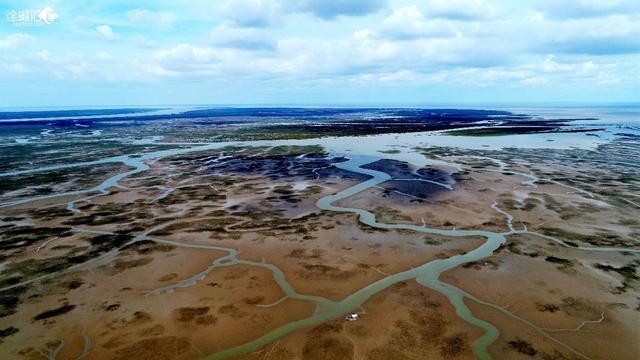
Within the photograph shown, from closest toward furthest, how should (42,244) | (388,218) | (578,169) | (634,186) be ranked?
1. (42,244)
2. (388,218)
3. (634,186)
4. (578,169)

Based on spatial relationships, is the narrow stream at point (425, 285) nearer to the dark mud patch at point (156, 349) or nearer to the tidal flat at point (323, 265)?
the tidal flat at point (323, 265)

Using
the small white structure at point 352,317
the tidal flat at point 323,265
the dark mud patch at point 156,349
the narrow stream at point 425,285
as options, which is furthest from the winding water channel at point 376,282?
the dark mud patch at point 156,349

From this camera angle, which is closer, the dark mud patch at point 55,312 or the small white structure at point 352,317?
the small white structure at point 352,317

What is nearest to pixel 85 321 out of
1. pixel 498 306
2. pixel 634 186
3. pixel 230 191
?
pixel 498 306

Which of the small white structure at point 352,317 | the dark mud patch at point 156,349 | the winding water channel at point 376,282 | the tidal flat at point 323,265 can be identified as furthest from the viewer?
the small white structure at point 352,317

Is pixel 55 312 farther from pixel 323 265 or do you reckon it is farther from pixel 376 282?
pixel 376 282

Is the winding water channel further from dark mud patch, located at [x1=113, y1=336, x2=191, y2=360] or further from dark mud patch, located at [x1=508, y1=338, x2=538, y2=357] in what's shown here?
dark mud patch, located at [x1=113, y1=336, x2=191, y2=360]

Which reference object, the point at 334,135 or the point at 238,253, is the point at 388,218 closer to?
the point at 238,253

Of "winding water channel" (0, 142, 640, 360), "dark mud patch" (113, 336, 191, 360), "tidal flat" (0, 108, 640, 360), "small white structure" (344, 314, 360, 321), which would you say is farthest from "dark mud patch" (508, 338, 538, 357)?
"dark mud patch" (113, 336, 191, 360)

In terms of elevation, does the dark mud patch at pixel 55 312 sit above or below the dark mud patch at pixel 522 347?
below
